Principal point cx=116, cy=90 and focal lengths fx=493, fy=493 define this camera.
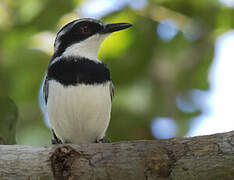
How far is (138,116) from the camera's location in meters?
5.53

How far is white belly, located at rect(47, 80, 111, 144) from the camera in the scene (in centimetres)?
468

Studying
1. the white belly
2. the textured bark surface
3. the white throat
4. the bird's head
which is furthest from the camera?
the bird's head

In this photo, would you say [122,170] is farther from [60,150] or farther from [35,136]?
[35,136]

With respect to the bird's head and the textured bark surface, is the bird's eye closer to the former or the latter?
the bird's head

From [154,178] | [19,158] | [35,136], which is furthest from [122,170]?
[35,136]

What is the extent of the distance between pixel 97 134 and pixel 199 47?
1833 millimetres

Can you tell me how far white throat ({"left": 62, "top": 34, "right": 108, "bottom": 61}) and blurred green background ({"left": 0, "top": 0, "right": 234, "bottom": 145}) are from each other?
0.25m

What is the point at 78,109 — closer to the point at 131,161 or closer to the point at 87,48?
the point at 87,48

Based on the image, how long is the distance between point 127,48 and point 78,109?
136cm

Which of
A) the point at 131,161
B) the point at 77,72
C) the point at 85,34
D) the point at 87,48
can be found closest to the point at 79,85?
the point at 77,72

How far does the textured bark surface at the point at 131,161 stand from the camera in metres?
3.09

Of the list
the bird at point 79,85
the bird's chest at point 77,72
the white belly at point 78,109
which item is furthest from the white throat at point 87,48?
the white belly at point 78,109

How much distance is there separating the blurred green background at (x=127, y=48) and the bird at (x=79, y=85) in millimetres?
220

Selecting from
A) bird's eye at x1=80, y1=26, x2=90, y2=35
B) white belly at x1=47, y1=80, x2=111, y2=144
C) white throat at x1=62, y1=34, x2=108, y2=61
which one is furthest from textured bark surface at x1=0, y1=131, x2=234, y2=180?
bird's eye at x1=80, y1=26, x2=90, y2=35
